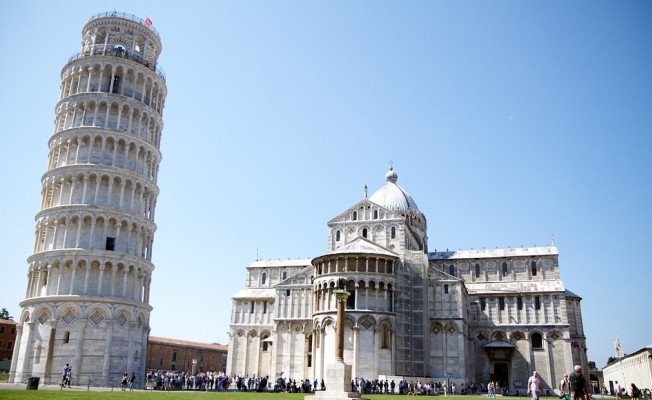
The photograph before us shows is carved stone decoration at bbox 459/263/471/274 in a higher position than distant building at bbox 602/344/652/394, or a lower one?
higher

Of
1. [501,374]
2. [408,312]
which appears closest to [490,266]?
[501,374]

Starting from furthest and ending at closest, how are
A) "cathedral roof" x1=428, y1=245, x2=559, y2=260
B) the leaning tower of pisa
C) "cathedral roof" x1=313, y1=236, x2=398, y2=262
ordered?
1. "cathedral roof" x1=428, y1=245, x2=559, y2=260
2. "cathedral roof" x1=313, y1=236, x2=398, y2=262
3. the leaning tower of pisa

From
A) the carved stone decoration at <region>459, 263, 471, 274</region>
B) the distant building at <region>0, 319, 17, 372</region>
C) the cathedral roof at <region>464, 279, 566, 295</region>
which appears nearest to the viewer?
the cathedral roof at <region>464, 279, 566, 295</region>

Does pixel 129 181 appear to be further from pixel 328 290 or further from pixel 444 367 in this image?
pixel 444 367

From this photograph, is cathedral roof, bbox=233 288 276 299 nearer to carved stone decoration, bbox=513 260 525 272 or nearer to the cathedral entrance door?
the cathedral entrance door

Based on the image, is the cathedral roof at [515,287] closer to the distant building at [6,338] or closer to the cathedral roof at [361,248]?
the cathedral roof at [361,248]

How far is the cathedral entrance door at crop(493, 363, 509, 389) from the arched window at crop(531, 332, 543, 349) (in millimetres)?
3481

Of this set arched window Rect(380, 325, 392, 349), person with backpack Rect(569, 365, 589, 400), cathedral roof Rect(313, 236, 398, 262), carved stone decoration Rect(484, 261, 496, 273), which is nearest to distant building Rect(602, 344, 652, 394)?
carved stone decoration Rect(484, 261, 496, 273)

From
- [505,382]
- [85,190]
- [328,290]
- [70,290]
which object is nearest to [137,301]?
[70,290]

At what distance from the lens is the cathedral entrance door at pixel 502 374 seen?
55.0 m

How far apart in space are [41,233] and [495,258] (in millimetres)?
45846

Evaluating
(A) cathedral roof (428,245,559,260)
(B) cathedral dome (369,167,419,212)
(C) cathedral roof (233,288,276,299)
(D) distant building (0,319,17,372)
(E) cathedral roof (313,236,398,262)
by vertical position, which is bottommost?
(D) distant building (0,319,17,372)

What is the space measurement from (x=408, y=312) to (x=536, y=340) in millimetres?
15178

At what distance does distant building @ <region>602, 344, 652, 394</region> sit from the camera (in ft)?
151
